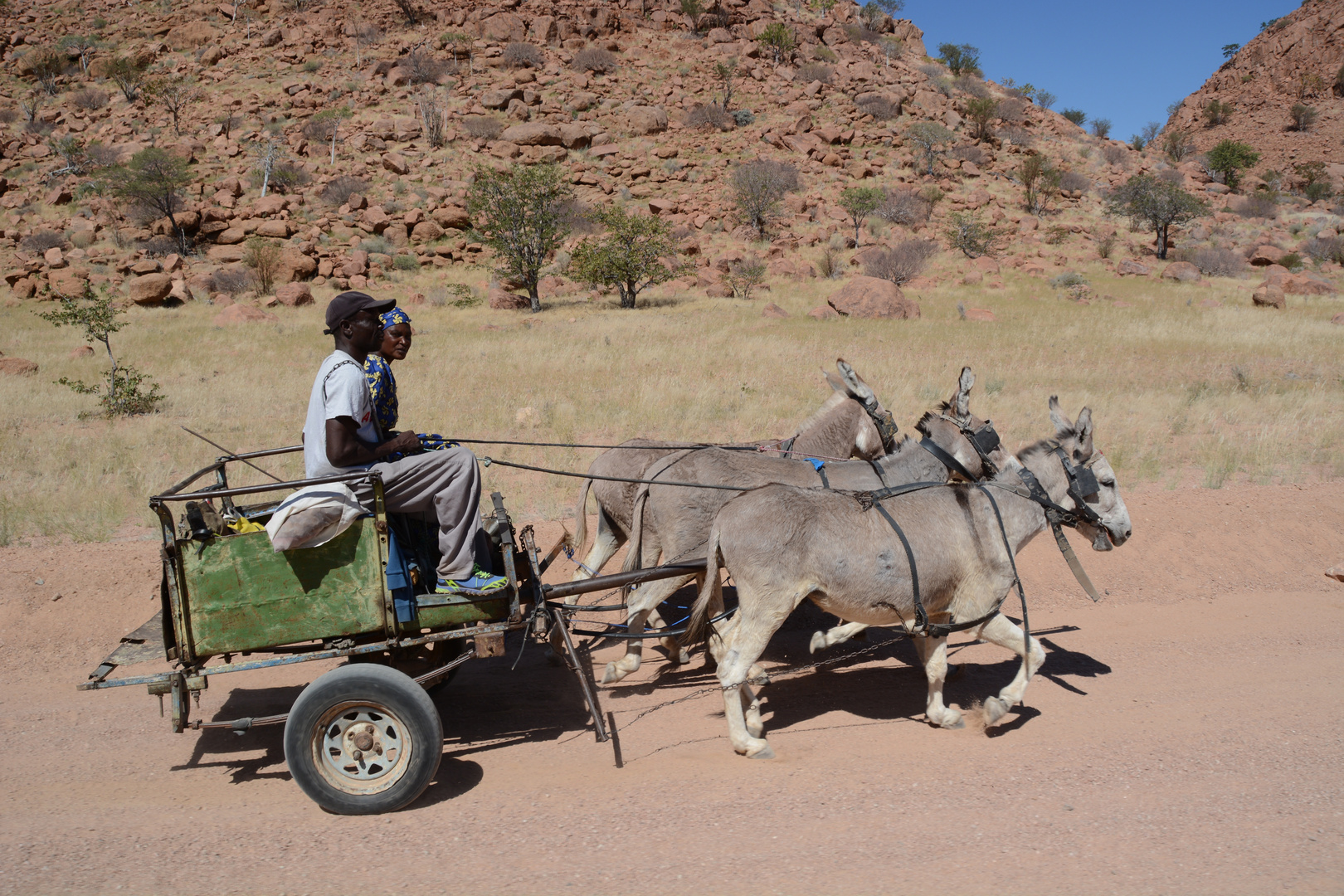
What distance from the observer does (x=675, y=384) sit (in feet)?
49.4

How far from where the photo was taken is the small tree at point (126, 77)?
4803cm

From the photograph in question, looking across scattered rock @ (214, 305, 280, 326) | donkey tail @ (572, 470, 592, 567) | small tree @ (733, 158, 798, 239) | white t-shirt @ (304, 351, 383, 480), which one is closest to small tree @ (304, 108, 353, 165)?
small tree @ (733, 158, 798, 239)

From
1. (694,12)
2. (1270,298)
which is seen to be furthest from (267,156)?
(1270,298)

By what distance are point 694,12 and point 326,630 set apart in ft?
208

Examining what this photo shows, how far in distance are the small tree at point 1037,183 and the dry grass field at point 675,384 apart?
17.6 meters

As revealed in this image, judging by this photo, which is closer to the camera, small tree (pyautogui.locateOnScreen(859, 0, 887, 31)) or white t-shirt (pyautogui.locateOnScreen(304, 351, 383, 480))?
white t-shirt (pyautogui.locateOnScreen(304, 351, 383, 480))

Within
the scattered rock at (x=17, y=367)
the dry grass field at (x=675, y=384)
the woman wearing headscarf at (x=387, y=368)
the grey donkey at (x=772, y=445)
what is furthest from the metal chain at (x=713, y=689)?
the scattered rock at (x=17, y=367)

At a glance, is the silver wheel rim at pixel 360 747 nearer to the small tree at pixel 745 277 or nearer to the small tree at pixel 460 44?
the small tree at pixel 745 277

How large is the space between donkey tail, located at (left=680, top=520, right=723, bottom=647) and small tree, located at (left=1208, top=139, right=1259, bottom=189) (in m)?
57.1

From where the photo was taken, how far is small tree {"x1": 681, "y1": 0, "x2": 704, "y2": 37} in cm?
5894

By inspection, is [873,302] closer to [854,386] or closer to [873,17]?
[854,386]

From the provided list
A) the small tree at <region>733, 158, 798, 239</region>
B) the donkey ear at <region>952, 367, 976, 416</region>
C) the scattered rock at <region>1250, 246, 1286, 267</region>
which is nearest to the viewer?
the donkey ear at <region>952, 367, 976, 416</region>

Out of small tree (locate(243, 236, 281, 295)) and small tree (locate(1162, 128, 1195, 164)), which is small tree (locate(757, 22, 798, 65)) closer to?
small tree (locate(1162, 128, 1195, 164))

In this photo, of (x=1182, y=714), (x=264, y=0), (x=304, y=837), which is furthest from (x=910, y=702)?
(x=264, y=0)
